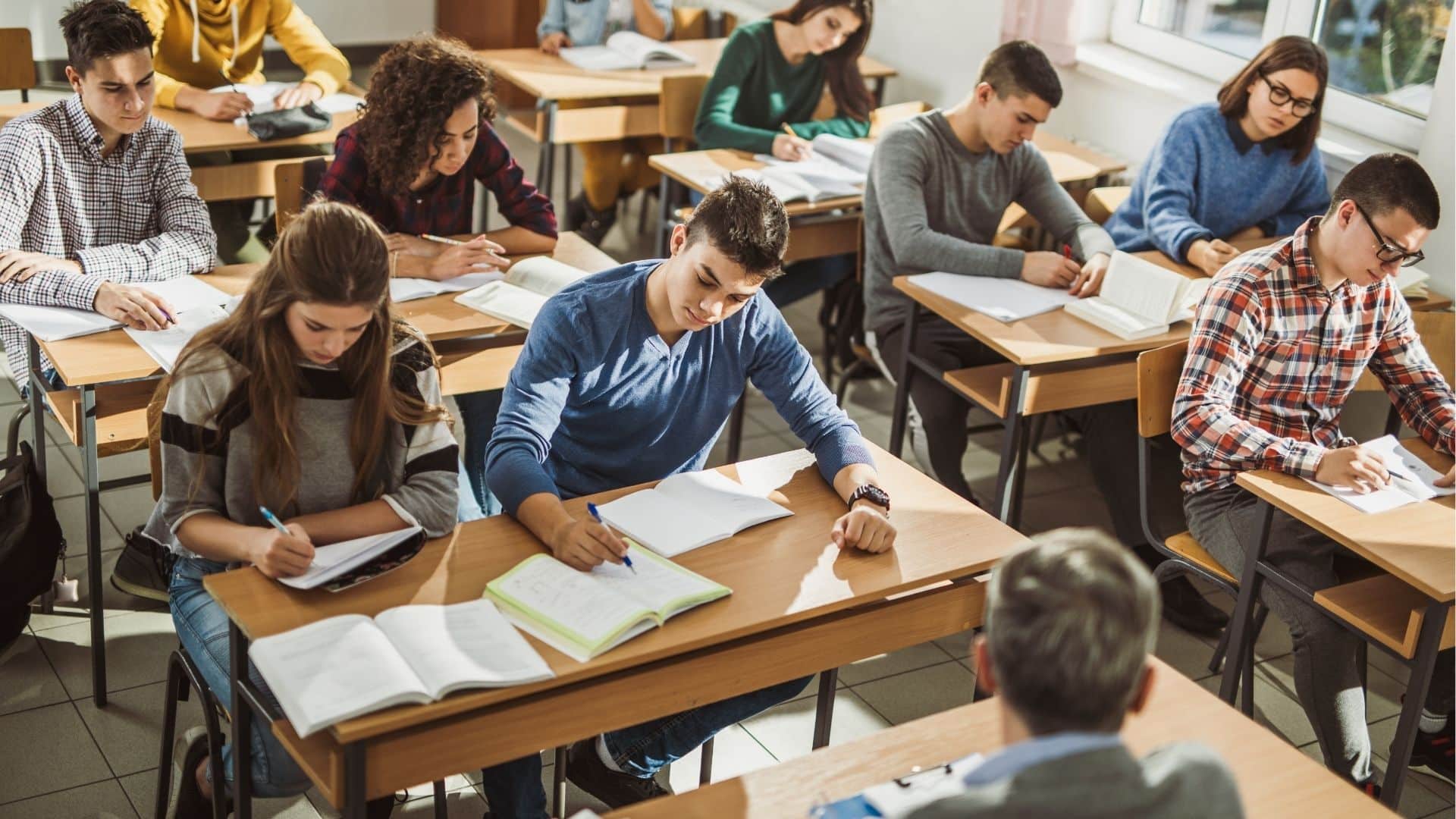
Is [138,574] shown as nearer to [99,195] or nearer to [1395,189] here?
[99,195]

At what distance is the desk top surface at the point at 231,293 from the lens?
8.89 feet

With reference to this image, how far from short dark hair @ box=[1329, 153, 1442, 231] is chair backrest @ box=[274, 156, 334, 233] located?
2.32 m

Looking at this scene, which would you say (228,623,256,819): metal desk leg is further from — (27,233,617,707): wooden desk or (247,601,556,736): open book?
(27,233,617,707): wooden desk

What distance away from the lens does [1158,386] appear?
2.94 meters

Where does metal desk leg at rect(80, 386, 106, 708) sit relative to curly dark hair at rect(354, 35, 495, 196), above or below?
below

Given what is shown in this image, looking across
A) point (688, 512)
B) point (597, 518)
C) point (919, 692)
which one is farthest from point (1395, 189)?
point (597, 518)

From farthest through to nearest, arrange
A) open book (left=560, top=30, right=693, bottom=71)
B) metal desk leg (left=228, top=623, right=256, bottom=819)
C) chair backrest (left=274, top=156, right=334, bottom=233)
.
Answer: open book (left=560, top=30, right=693, bottom=71) < chair backrest (left=274, top=156, right=334, bottom=233) < metal desk leg (left=228, top=623, right=256, bottom=819)

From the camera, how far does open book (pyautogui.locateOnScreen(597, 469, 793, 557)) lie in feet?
7.34

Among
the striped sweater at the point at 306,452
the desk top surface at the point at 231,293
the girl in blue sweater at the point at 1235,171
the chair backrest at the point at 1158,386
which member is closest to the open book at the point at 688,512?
the striped sweater at the point at 306,452

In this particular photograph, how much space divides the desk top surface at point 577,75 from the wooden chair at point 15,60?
1427 millimetres

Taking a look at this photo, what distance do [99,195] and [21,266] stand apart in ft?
0.94

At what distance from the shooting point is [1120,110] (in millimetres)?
4918

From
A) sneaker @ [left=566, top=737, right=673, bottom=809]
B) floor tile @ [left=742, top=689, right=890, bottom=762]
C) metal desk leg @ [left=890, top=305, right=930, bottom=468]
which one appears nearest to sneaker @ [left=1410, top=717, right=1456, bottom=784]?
floor tile @ [left=742, top=689, right=890, bottom=762]

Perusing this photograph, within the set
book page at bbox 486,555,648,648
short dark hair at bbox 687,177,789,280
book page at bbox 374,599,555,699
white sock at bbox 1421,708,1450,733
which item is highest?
short dark hair at bbox 687,177,789,280
